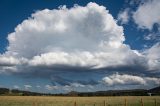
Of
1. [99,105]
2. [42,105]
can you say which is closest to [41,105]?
[42,105]

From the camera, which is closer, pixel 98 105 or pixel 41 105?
pixel 41 105

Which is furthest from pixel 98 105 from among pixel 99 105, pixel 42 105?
pixel 42 105

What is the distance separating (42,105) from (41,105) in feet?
0.85

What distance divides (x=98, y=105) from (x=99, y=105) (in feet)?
3.56

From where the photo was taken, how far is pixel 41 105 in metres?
44.9

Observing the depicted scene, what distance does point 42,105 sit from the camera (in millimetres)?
45125

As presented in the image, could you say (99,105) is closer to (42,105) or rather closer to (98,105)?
(98,105)

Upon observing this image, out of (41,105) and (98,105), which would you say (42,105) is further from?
(98,105)

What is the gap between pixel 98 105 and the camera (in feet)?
163

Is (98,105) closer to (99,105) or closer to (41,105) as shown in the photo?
(99,105)

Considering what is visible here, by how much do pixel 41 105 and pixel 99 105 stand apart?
1030 centimetres

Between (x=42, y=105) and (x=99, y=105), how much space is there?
10.1m

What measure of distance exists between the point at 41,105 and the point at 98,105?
10.7m

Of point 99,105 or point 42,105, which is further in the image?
point 99,105
